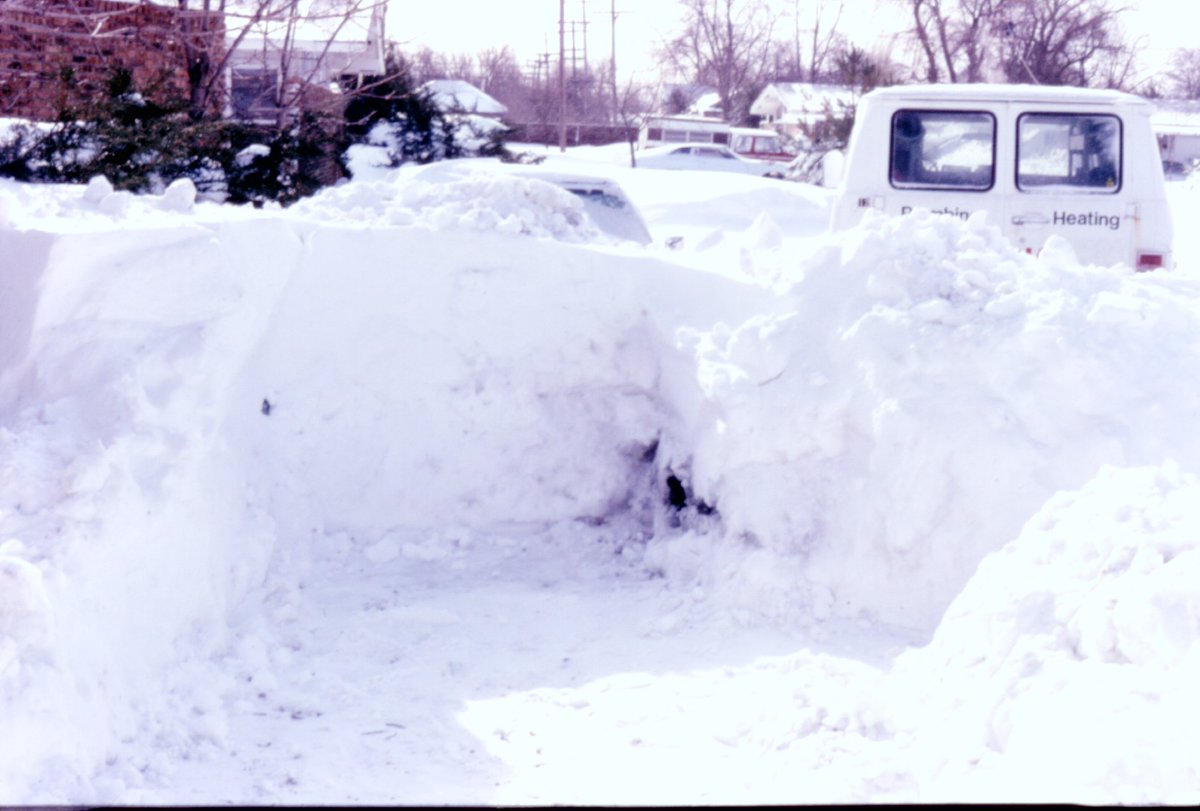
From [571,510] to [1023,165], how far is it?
410 cm

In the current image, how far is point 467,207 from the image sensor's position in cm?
671

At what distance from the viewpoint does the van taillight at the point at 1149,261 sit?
8000mm

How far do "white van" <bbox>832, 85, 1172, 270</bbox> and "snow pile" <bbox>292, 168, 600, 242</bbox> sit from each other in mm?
2222

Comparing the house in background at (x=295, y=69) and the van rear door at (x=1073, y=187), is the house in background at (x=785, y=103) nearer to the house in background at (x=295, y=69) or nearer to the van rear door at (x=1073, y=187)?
the house in background at (x=295, y=69)

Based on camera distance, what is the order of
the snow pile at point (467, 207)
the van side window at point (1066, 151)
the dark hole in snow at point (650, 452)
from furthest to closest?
the van side window at point (1066, 151) < the snow pile at point (467, 207) < the dark hole in snow at point (650, 452)

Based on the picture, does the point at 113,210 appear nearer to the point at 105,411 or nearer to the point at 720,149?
the point at 105,411

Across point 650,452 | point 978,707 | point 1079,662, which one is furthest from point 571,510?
point 1079,662

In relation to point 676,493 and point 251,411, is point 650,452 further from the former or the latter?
point 251,411

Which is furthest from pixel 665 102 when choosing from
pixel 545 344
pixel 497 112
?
pixel 545 344

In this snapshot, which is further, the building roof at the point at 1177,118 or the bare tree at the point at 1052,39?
the building roof at the point at 1177,118

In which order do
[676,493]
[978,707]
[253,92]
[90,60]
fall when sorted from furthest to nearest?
[253,92] < [90,60] < [676,493] < [978,707]

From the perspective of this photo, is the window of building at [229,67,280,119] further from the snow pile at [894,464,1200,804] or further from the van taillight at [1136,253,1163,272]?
the snow pile at [894,464,1200,804]

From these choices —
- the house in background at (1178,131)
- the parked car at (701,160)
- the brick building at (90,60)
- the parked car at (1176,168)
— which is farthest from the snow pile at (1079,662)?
the house in background at (1178,131)

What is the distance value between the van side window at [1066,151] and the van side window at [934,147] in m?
0.29
